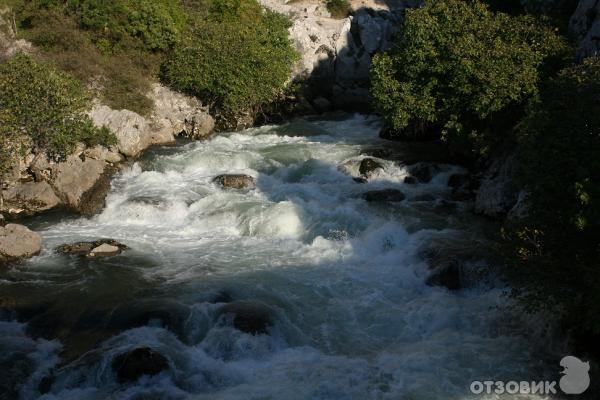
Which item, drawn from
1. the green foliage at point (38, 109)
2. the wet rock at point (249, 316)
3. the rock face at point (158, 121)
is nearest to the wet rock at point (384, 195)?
the wet rock at point (249, 316)

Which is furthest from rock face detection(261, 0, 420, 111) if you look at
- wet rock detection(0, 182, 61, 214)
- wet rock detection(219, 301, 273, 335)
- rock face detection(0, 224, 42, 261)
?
wet rock detection(219, 301, 273, 335)

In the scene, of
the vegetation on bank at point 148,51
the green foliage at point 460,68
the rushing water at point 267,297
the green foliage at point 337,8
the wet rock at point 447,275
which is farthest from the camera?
the green foliage at point 337,8

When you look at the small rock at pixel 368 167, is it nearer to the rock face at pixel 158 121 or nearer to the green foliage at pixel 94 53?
the rock face at pixel 158 121

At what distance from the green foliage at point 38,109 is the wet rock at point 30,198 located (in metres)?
1.60

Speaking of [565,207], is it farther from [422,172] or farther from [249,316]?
[422,172]

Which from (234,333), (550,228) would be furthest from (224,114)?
(550,228)

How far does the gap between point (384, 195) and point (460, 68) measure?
6.55 m

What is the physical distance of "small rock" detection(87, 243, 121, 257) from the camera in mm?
19672

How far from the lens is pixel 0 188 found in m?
23.4

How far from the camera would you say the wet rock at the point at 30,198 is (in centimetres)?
2345

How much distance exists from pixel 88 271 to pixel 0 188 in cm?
769

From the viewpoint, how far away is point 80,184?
24.7m

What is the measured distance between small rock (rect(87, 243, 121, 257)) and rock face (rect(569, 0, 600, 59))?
20482 mm

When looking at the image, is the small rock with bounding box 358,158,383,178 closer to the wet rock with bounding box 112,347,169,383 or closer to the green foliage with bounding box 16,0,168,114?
the green foliage with bounding box 16,0,168,114
